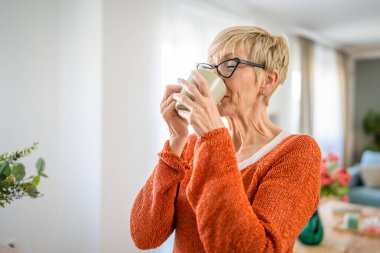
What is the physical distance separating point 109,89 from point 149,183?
4.16ft

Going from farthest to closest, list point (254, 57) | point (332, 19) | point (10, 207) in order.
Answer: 1. point (332, 19)
2. point (10, 207)
3. point (254, 57)

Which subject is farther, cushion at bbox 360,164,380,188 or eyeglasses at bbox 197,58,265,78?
cushion at bbox 360,164,380,188

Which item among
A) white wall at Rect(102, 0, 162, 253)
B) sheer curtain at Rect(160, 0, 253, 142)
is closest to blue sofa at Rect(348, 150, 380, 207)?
sheer curtain at Rect(160, 0, 253, 142)

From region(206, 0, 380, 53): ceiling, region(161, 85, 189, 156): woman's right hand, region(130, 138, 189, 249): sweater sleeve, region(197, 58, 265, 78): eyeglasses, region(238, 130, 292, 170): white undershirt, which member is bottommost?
region(130, 138, 189, 249): sweater sleeve

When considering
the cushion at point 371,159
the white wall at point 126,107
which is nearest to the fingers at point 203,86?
the white wall at point 126,107

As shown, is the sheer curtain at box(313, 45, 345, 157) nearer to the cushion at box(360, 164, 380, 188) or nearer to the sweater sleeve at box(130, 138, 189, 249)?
the cushion at box(360, 164, 380, 188)

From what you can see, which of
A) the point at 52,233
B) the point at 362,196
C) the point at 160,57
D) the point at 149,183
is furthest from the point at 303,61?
the point at 149,183

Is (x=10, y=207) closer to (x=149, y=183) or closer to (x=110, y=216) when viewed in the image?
(x=110, y=216)

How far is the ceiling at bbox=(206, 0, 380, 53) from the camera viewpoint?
10.7 feet

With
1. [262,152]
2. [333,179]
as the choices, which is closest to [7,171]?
[262,152]

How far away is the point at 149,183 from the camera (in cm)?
89

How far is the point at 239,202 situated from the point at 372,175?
4247 millimetres

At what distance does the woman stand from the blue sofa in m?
3.66

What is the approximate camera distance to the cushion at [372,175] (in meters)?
4.11
